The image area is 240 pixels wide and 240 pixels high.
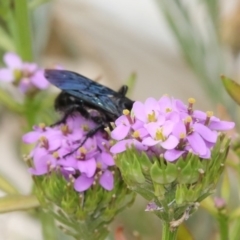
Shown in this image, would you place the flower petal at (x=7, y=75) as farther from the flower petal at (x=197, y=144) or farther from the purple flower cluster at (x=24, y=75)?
the flower petal at (x=197, y=144)

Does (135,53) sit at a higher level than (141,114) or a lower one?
Result: higher

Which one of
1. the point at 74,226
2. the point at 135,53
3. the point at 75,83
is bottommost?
the point at 74,226

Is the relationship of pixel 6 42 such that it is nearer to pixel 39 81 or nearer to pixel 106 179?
pixel 39 81

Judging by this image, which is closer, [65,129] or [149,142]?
[149,142]

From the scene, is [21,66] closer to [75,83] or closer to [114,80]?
[75,83]

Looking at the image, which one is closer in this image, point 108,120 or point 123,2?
point 108,120

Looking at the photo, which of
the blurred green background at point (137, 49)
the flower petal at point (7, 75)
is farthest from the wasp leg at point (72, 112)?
the blurred green background at point (137, 49)

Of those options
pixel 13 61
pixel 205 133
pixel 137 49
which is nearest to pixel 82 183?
pixel 205 133

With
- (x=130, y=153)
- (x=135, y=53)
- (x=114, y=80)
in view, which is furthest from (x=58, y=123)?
(x=135, y=53)
